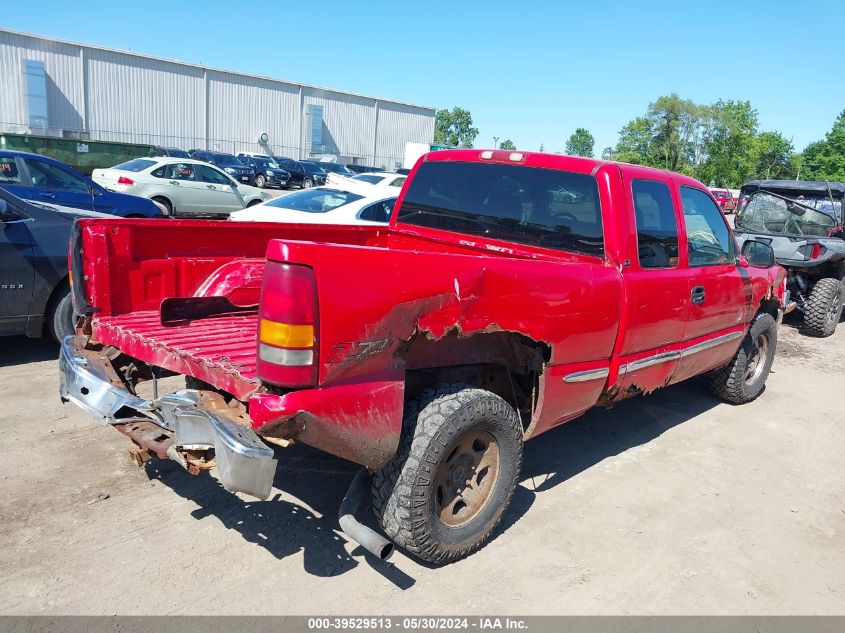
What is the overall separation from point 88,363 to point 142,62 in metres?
45.9

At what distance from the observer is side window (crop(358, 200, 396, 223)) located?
9772 millimetres

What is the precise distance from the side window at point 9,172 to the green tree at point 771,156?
51.6 m

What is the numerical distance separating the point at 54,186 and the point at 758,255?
9880mm

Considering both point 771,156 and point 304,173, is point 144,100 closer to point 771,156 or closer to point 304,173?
point 304,173

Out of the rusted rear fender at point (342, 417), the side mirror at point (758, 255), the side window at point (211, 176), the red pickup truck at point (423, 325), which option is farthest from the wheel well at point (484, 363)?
the side window at point (211, 176)

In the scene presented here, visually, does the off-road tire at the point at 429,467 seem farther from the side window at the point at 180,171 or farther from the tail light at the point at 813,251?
the side window at the point at 180,171

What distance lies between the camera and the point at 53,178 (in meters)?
10.5

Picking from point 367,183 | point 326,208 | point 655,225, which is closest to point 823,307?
point 655,225

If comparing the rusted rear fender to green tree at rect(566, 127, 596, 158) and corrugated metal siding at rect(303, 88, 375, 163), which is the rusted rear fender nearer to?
corrugated metal siding at rect(303, 88, 375, 163)

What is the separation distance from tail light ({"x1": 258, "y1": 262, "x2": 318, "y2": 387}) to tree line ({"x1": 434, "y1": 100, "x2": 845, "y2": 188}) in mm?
52802

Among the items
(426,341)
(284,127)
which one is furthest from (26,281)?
(284,127)

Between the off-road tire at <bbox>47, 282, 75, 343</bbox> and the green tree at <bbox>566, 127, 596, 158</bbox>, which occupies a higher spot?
the green tree at <bbox>566, 127, 596, 158</bbox>

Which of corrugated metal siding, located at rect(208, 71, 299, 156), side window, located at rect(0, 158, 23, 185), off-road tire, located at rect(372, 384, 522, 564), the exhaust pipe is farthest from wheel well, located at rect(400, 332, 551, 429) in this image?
corrugated metal siding, located at rect(208, 71, 299, 156)

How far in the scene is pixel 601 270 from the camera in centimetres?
371
